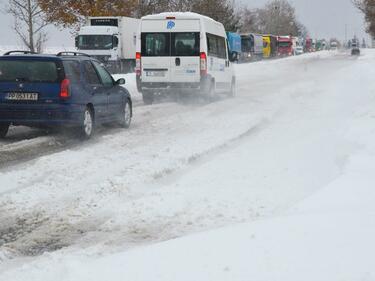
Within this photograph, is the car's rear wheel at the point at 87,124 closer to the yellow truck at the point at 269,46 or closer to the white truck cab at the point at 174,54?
the white truck cab at the point at 174,54

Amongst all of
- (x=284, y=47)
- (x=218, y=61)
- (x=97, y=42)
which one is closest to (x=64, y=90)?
(x=218, y=61)

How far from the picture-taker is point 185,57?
18.8 m

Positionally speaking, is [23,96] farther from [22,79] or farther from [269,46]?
[269,46]

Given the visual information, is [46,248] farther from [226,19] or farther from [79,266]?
[226,19]

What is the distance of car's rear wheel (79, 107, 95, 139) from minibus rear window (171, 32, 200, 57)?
761 cm

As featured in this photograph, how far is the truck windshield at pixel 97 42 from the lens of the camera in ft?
127

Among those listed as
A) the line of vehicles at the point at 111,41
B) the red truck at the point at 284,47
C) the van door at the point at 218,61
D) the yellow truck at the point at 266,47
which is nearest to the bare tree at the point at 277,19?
the red truck at the point at 284,47

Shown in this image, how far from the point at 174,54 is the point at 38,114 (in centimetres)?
864

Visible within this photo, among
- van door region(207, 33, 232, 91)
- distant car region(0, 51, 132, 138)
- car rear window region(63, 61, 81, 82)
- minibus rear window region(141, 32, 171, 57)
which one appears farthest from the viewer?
van door region(207, 33, 232, 91)

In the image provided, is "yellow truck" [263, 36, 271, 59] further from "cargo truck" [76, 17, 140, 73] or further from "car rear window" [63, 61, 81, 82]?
"car rear window" [63, 61, 81, 82]

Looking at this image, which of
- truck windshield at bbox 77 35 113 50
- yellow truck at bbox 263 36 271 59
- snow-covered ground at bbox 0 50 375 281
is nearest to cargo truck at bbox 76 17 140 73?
truck windshield at bbox 77 35 113 50

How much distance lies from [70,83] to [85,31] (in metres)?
28.4

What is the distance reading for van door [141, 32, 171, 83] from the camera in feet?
62.0

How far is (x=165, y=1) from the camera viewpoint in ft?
172
